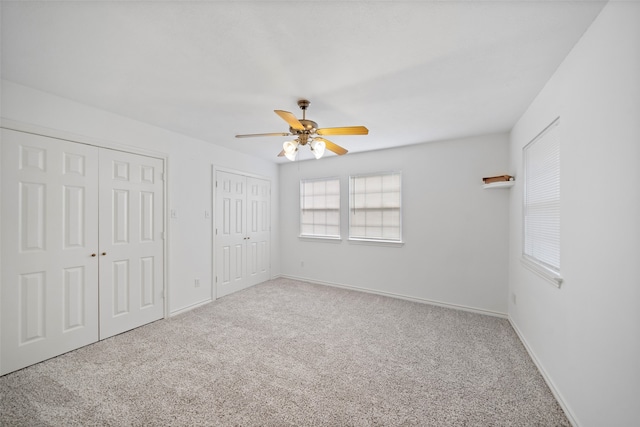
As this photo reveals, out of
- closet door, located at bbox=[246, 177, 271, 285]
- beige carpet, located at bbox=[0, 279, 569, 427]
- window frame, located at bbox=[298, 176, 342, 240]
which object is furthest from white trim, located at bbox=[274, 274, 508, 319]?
window frame, located at bbox=[298, 176, 342, 240]

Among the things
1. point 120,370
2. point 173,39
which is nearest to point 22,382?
point 120,370

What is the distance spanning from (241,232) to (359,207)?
7.27ft

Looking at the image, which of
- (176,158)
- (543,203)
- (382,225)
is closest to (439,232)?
(382,225)

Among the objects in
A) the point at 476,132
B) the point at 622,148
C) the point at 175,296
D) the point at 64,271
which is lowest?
the point at 175,296

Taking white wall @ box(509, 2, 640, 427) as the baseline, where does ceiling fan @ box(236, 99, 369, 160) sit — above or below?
above

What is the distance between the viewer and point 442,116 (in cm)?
287

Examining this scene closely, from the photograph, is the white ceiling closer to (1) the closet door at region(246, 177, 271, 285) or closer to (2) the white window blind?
(2) the white window blind

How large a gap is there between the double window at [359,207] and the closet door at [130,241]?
265 centimetres

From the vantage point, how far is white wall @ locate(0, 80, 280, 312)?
2.30m

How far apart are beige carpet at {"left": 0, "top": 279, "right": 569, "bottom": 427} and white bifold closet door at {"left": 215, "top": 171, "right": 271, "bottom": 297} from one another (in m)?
1.10

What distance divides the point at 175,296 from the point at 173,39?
10.2 ft

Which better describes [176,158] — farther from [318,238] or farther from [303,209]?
[318,238]

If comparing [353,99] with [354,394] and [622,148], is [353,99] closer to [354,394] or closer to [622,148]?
[622,148]

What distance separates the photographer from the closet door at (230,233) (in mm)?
4113
